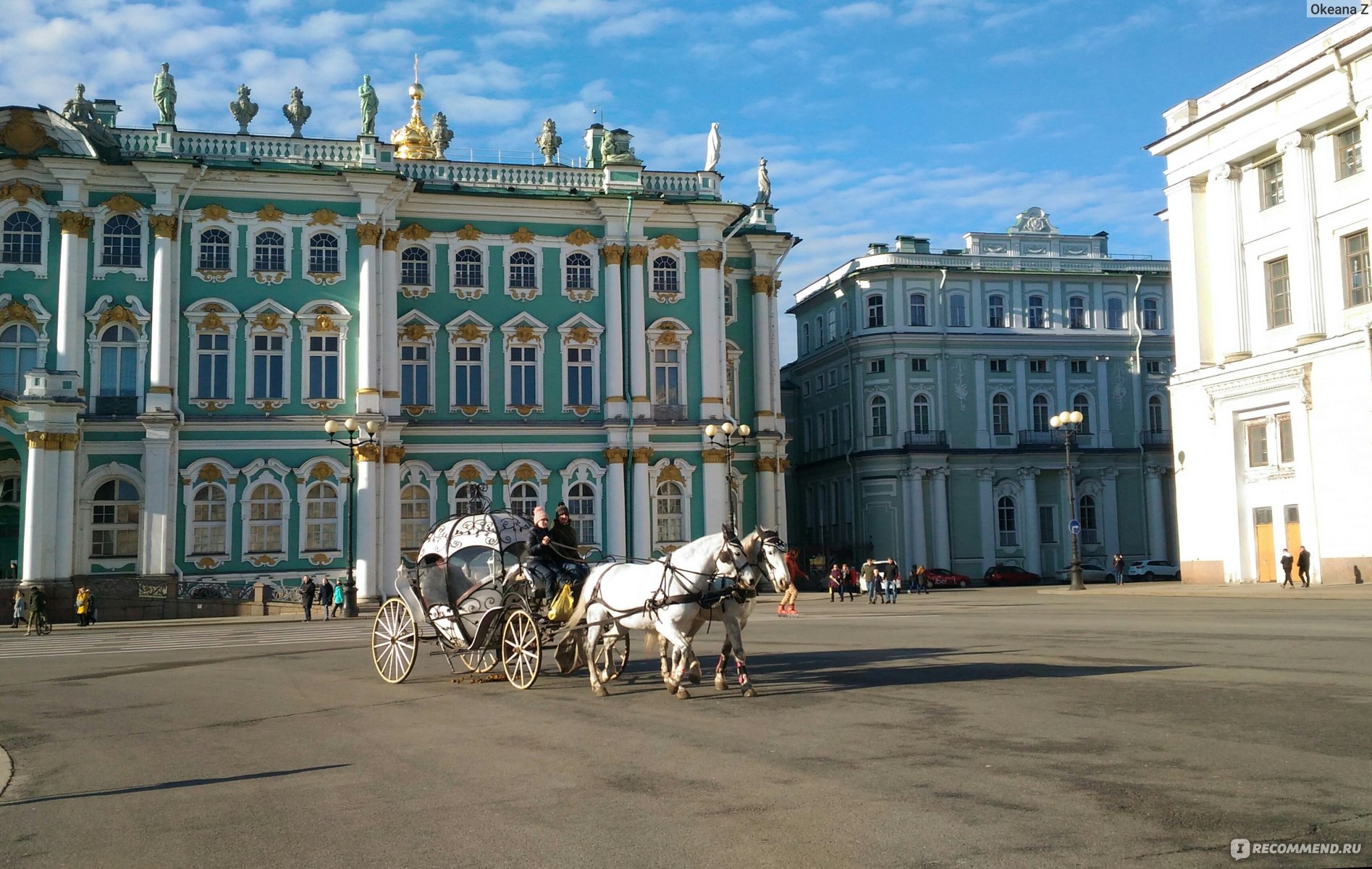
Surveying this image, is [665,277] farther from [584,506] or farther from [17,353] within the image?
[17,353]

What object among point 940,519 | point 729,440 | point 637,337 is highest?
point 637,337

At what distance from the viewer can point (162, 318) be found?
43.4 metres

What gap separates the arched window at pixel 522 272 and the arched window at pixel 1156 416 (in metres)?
38.6

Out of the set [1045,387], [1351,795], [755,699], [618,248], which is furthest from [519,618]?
[1045,387]

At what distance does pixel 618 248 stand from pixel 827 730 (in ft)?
127

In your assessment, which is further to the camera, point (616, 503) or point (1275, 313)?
point (616, 503)

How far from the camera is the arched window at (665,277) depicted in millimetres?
49500

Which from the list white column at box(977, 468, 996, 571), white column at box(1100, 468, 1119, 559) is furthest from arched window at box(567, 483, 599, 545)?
white column at box(1100, 468, 1119, 559)

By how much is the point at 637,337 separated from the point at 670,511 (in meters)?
6.98

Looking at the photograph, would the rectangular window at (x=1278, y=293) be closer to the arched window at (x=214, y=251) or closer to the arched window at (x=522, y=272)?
the arched window at (x=522, y=272)

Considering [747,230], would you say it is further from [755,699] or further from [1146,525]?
[755,699]

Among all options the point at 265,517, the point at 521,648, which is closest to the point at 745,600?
the point at 521,648

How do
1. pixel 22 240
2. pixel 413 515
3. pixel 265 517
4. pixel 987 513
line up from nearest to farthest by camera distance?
pixel 22 240
pixel 265 517
pixel 413 515
pixel 987 513

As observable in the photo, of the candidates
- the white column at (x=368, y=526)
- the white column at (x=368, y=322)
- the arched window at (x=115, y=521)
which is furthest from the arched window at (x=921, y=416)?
the arched window at (x=115, y=521)
